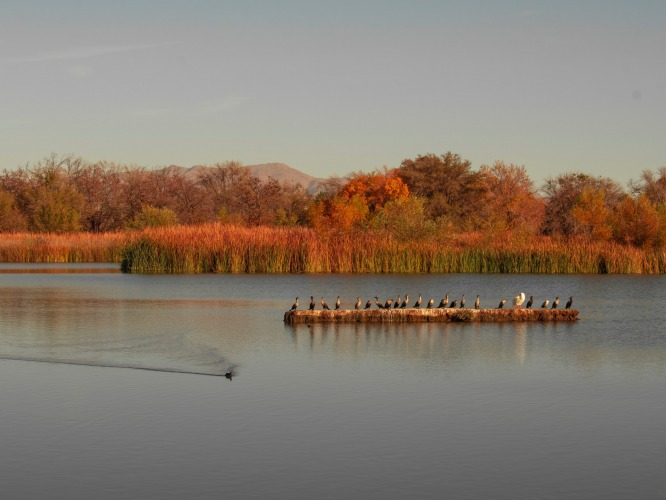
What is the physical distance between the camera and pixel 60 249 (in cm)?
5916

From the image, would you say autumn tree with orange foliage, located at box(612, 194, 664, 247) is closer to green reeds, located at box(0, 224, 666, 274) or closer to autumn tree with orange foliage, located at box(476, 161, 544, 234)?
green reeds, located at box(0, 224, 666, 274)

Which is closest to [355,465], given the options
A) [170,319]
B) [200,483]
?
[200,483]

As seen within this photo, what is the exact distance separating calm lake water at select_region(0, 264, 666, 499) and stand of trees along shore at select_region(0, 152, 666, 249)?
32423mm

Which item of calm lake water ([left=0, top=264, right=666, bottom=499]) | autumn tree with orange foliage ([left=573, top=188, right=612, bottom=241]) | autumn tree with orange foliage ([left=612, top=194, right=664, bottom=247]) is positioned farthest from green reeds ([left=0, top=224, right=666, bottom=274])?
calm lake water ([left=0, top=264, right=666, bottom=499])

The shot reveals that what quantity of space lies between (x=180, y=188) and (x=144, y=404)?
85698mm

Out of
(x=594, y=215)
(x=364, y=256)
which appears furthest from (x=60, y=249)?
(x=594, y=215)

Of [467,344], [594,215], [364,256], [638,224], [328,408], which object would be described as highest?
[594,215]

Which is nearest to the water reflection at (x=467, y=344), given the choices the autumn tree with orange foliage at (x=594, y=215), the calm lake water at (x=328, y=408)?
the calm lake water at (x=328, y=408)

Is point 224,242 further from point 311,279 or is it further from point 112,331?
point 112,331

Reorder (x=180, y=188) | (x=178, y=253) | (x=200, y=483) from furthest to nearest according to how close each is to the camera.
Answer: (x=180, y=188)
(x=178, y=253)
(x=200, y=483)

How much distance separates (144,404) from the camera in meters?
13.1

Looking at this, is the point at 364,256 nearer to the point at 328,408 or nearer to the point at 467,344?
the point at 467,344

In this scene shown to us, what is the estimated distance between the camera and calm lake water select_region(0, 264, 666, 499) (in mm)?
9523

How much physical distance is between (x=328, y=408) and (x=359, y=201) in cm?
6407
